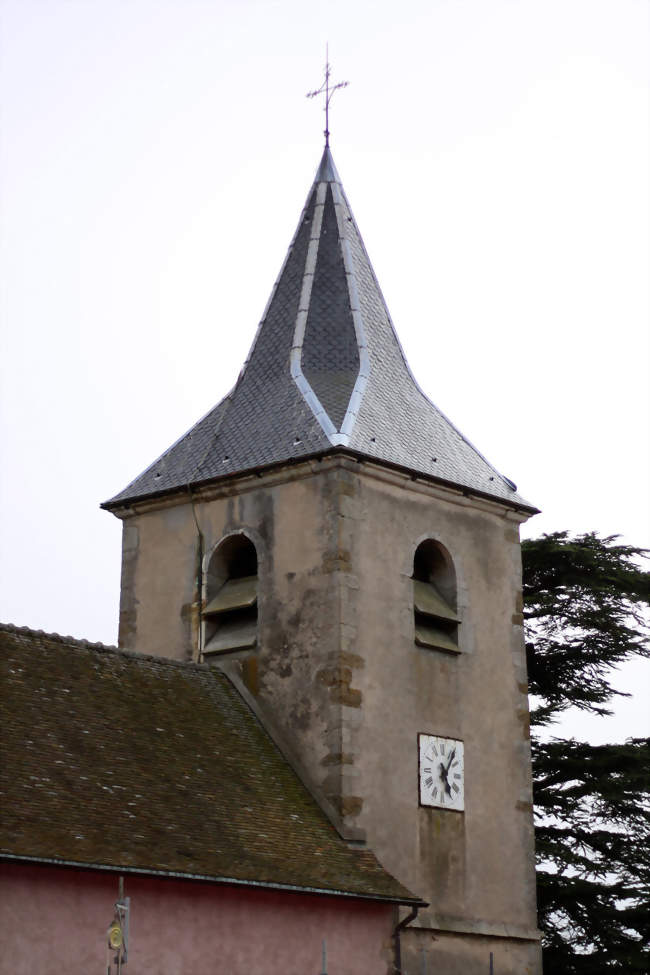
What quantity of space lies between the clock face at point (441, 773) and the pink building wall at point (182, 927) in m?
1.99

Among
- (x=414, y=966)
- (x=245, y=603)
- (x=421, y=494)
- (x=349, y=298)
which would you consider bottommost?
(x=414, y=966)

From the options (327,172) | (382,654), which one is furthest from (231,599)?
(327,172)

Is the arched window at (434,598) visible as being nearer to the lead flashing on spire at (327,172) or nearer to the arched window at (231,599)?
the arched window at (231,599)

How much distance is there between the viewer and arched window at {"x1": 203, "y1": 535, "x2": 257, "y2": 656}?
21.3 m

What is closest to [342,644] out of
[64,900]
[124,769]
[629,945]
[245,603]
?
[245,603]

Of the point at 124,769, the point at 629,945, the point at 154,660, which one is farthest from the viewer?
the point at 629,945

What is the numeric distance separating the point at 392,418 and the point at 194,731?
5054 mm

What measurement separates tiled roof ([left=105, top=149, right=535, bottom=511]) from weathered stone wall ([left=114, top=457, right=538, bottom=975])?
37cm

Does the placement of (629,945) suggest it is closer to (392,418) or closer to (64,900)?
(392,418)

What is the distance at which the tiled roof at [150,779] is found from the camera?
1652cm

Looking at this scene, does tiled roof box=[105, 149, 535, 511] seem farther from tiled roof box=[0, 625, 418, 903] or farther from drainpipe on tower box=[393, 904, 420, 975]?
drainpipe on tower box=[393, 904, 420, 975]

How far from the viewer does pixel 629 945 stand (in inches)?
1001

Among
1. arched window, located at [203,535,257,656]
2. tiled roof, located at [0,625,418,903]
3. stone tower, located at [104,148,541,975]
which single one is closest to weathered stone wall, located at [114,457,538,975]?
stone tower, located at [104,148,541,975]

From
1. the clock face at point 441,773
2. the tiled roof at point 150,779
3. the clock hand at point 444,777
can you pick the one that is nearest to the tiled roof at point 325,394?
the tiled roof at point 150,779
